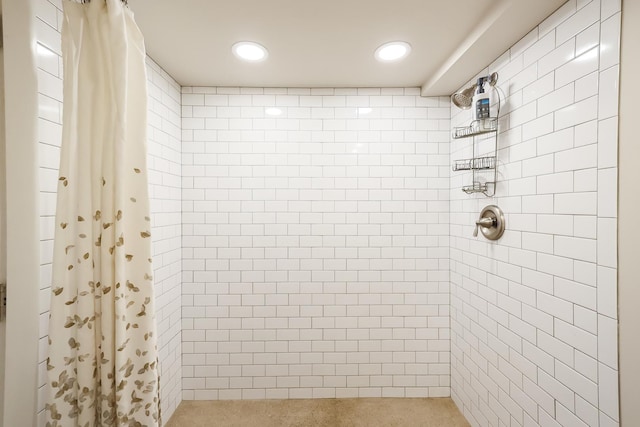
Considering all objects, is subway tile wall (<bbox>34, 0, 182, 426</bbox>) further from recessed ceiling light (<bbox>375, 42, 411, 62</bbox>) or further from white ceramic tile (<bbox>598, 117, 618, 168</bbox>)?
white ceramic tile (<bbox>598, 117, 618, 168</bbox>)

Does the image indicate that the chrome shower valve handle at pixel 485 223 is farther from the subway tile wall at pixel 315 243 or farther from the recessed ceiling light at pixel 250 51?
the recessed ceiling light at pixel 250 51

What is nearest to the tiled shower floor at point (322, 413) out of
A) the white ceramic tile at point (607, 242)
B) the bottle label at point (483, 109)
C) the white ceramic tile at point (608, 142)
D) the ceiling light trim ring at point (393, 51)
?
the white ceramic tile at point (607, 242)

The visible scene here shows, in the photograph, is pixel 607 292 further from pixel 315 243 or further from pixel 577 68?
pixel 315 243

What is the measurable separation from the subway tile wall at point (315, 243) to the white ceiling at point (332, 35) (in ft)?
0.69

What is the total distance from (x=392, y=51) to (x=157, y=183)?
1541mm

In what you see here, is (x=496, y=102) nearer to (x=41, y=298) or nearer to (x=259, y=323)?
(x=259, y=323)

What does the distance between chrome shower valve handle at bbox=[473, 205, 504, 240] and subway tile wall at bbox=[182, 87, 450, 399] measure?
0.45 metres

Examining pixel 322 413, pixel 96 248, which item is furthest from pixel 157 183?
pixel 322 413

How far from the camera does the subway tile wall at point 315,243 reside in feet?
6.54

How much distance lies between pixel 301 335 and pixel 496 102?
1854 millimetres

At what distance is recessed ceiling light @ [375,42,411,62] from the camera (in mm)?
1512

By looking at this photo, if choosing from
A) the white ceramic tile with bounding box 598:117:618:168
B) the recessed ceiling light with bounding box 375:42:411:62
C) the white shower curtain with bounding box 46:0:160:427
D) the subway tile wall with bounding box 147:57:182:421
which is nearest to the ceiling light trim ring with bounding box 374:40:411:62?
the recessed ceiling light with bounding box 375:42:411:62

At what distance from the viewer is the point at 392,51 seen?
157cm

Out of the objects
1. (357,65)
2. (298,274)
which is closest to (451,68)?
(357,65)
